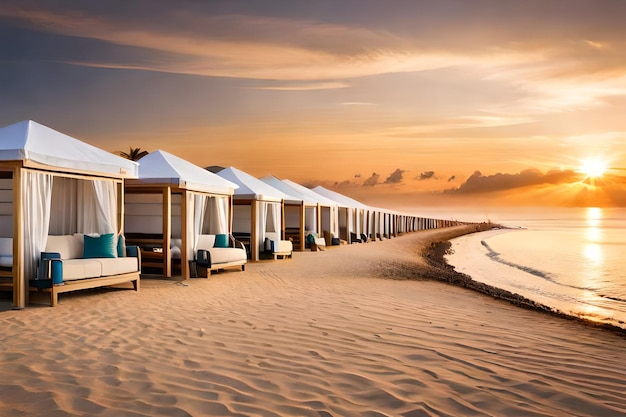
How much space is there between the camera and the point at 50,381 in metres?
4.24

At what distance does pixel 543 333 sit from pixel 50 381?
209 inches

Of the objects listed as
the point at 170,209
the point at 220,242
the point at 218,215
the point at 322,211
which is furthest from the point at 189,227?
the point at 322,211

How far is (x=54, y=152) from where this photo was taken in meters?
8.52

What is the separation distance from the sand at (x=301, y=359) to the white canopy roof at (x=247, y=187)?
7.63 m

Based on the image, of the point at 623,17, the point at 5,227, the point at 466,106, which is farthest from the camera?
the point at 466,106

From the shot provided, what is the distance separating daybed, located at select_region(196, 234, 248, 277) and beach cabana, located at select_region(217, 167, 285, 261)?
1.59m

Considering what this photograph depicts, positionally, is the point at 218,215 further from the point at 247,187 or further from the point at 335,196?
the point at 335,196

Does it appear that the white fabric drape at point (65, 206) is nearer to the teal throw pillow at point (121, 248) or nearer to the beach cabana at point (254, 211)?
the teal throw pillow at point (121, 248)

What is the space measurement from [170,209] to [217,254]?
150 centimetres

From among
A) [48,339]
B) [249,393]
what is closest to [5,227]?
[48,339]

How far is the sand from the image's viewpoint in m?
3.77

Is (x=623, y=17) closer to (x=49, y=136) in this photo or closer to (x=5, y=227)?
(x=49, y=136)

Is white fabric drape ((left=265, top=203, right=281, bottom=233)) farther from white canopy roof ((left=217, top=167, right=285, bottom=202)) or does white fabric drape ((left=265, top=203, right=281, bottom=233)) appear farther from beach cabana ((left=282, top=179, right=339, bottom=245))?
beach cabana ((left=282, top=179, right=339, bottom=245))

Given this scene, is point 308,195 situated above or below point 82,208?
above
